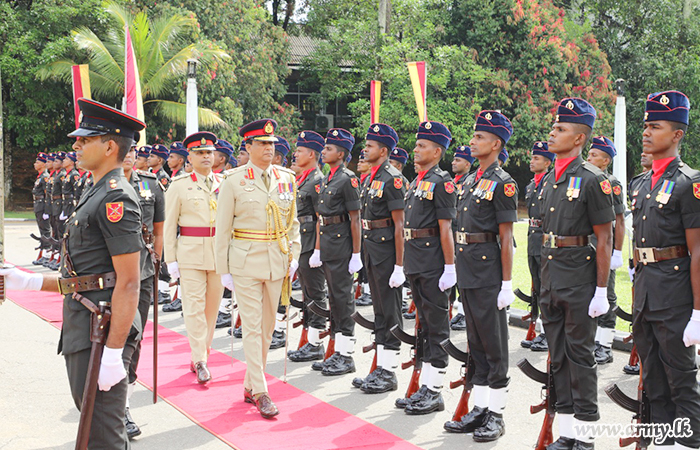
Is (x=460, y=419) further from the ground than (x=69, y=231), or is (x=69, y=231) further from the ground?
(x=69, y=231)

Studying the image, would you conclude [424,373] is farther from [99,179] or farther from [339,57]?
[339,57]

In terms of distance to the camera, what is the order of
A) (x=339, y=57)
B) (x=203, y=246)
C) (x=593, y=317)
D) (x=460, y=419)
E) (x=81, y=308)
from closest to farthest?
1. (x=81, y=308)
2. (x=593, y=317)
3. (x=460, y=419)
4. (x=203, y=246)
5. (x=339, y=57)

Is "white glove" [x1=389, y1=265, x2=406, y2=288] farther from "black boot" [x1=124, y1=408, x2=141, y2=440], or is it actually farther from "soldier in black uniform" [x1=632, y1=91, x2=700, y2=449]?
"black boot" [x1=124, y1=408, x2=141, y2=440]

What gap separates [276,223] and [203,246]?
1.22 meters

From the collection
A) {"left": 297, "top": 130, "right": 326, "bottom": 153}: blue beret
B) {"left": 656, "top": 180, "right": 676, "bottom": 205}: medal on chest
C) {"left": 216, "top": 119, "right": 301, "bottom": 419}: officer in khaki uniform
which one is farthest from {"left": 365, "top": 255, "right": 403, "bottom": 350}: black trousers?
{"left": 656, "top": 180, "right": 676, "bottom": 205}: medal on chest

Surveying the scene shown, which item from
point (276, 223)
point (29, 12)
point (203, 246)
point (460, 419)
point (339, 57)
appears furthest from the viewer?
point (339, 57)

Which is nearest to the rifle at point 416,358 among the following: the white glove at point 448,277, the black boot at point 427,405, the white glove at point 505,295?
the black boot at point 427,405

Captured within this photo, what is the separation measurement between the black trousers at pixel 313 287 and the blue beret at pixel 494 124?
3.09m

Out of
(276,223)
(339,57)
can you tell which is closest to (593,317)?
(276,223)

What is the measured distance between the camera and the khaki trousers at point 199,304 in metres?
6.82

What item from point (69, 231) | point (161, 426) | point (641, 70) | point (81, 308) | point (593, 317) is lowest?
point (161, 426)

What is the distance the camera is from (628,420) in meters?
5.71

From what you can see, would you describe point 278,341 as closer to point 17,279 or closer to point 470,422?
point 470,422

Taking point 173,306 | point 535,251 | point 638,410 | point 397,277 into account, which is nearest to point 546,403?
point 638,410
